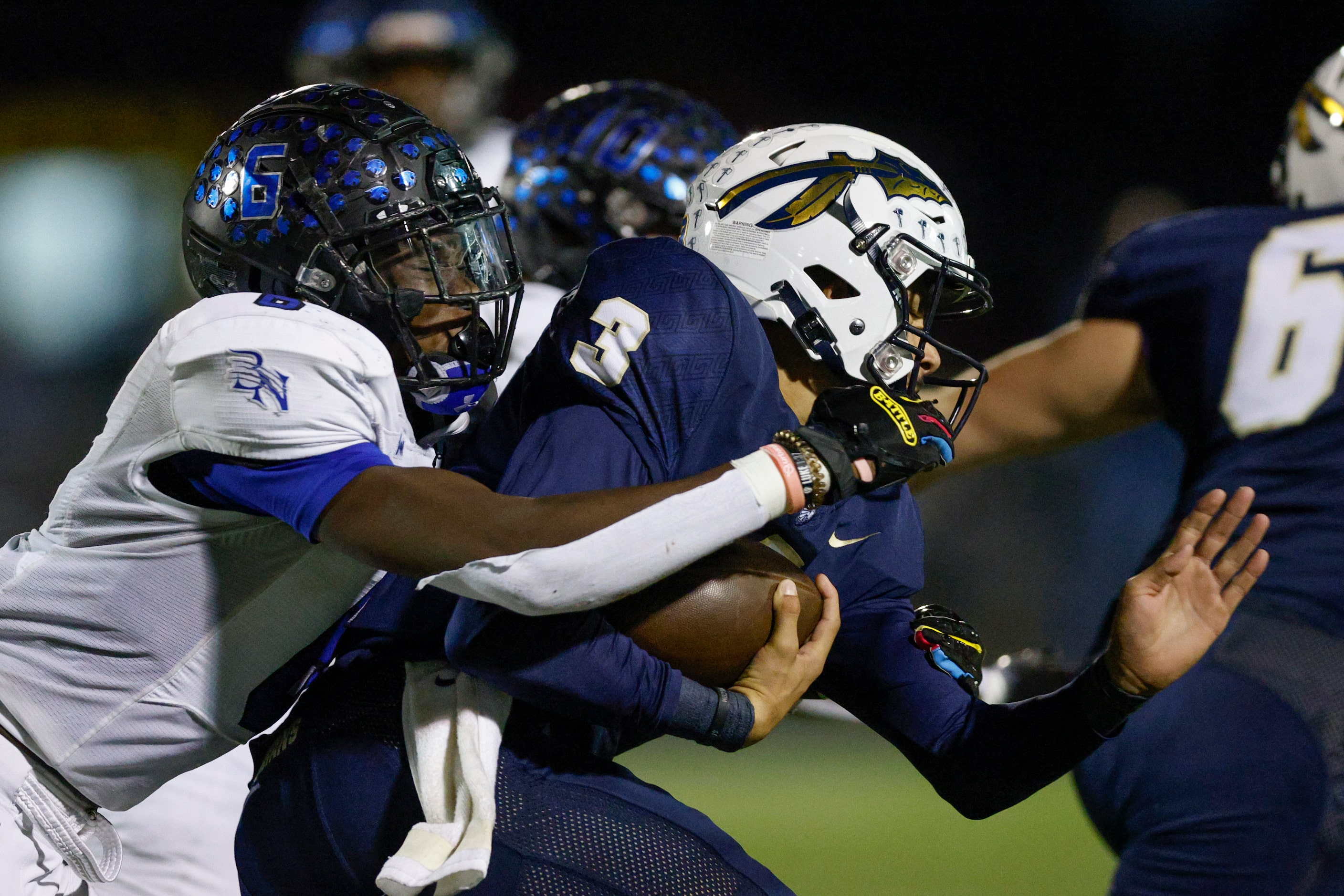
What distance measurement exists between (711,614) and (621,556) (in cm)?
23

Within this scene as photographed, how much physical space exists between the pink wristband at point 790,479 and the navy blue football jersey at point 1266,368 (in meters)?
1.25

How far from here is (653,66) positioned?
730cm

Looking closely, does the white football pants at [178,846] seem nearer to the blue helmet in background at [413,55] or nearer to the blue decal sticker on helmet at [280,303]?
the blue decal sticker on helmet at [280,303]

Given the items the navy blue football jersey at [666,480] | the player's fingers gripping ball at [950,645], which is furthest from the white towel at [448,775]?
the player's fingers gripping ball at [950,645]

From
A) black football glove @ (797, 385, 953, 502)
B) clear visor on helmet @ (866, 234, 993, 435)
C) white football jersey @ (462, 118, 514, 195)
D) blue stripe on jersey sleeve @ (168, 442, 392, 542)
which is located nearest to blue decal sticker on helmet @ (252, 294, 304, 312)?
blue stripe on jersey sleeve @ (168, 442, 392, 542)

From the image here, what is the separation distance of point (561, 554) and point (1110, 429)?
1.80m

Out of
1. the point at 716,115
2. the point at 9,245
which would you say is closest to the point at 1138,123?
the point at 716,115

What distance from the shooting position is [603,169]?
139 inches

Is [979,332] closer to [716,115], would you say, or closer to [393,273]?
[716,115]

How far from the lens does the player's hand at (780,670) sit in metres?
1.67

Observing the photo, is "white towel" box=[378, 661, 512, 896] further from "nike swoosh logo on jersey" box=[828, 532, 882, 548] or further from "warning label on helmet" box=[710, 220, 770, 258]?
"warning label on helmet" box=[710, 220, 770, 258]

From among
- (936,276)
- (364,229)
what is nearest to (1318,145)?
(936,276)

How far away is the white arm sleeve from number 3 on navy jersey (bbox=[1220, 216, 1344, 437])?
1.35 meters

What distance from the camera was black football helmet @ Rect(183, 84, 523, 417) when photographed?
6.31 ft
